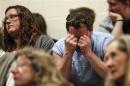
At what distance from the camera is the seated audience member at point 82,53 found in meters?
2.49

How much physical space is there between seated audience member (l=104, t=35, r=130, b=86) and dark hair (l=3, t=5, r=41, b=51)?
1.13 m

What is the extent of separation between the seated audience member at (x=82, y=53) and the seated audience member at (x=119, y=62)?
54cm

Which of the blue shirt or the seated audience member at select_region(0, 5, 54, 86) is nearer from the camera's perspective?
the blue shirt

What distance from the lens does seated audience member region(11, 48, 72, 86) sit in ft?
6.61

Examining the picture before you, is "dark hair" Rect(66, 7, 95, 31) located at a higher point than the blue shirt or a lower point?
higher

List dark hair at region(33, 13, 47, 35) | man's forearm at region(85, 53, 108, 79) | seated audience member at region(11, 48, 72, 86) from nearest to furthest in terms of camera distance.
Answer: seated audience member at region(11, 48, 72, 86) < man's forearm at region(85, 53, 108, 79) < dark hair at region(33, 13, 47, 35)

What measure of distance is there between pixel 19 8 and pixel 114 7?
0.92 m

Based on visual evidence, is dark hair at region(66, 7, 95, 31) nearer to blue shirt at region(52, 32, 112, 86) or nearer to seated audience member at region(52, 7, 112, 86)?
seated audience member at region(52, 7, 112, 86)

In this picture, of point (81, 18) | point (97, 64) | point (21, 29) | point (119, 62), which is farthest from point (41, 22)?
point (119, 62)

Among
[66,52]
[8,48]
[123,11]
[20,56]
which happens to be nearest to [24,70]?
[20,56]

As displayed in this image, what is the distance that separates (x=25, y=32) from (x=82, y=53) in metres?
0.60

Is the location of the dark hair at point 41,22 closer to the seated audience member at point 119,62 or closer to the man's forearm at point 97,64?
the man's forearm at point 97,64

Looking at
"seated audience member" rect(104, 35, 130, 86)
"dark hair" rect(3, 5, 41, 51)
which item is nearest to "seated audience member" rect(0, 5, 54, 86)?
"dark hair" rect(3, 5, 41, 51)

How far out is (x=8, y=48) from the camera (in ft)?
10.1
